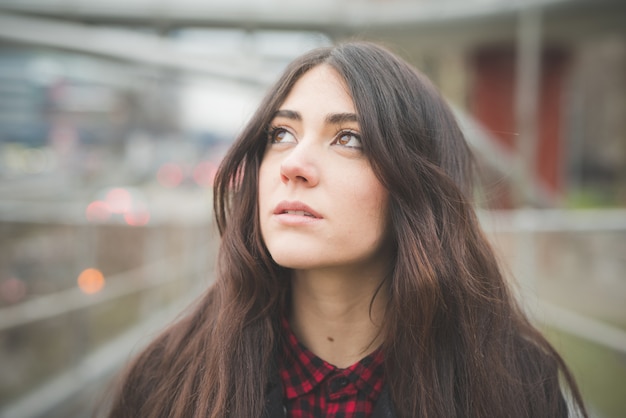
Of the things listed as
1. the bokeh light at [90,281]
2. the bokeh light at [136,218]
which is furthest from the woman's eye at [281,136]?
the bokeh light at [136,218]

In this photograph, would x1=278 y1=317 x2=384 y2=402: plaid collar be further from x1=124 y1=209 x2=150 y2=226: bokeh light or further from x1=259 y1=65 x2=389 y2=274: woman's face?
x1=124 y1=209 x2=150 y2=226: bokeh light

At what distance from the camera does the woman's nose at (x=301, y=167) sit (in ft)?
5.01

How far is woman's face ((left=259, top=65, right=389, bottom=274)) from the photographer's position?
154 centimetres

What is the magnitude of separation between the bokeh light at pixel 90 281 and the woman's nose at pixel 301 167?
11.8 feet

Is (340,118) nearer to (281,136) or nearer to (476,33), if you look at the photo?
(281,136)

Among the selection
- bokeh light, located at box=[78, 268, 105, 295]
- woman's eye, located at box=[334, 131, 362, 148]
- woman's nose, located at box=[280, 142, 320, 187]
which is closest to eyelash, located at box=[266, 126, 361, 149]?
woman's eye, located at box=[334, 131, 362, 148]

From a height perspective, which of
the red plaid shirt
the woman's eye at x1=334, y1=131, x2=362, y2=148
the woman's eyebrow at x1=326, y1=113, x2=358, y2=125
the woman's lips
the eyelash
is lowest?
the red plaid shirt

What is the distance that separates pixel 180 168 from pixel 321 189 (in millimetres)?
19059

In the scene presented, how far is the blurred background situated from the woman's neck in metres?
0.65

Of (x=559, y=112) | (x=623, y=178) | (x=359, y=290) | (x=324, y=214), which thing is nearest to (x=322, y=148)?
(x=324, y=214)

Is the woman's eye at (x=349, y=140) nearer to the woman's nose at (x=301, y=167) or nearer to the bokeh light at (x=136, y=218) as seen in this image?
the woman's nose at (x=301, y=167)

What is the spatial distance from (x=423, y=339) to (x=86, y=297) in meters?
3.71

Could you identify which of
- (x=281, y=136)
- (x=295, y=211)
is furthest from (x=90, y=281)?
(x=295, y=211)

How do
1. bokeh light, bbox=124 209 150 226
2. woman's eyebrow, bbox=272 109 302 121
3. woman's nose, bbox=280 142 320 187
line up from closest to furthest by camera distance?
woman's nose, bbox=280 142 320 187, woman's eyebrow, bbox=272 109 302 121, bokeh light, bbox=124 209 150 226
